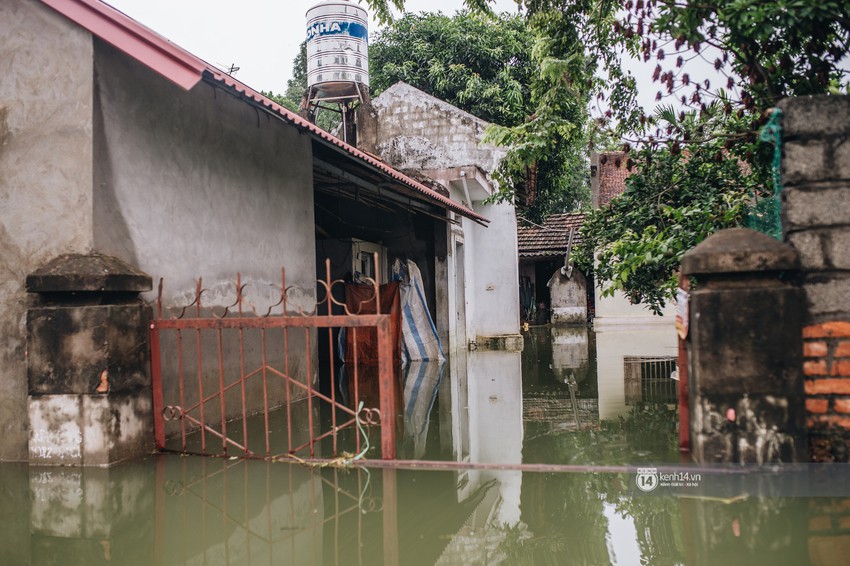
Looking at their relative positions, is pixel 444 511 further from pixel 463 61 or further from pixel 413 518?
pixel 463 61

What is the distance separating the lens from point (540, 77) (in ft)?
24.7

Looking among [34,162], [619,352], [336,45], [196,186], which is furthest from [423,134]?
[34,162]

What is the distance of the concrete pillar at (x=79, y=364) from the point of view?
Result: 199 inches

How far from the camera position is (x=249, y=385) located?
7637 millimetres

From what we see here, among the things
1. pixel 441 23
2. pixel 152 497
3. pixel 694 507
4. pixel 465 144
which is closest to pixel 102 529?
pixel 152 497

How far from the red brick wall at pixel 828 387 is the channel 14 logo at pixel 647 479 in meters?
0.91

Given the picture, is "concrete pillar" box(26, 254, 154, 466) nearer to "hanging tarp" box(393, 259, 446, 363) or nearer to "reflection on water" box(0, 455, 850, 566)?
"reflection on water" box(0, 455, 850, 566)

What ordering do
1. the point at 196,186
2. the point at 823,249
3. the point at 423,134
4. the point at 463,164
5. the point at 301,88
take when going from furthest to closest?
1. the point at 301,88
2. the point at 423,134
3. the point at 463,164
4. the point at 196,186
5. the point at 823,249

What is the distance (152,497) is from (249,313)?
3.31m

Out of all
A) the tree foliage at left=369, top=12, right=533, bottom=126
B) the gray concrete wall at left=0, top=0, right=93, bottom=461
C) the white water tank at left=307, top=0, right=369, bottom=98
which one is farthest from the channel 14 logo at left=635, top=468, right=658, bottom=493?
the tree foliage at left=369, top=12, right=533, bottom=126

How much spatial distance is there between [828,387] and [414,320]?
9.20 m

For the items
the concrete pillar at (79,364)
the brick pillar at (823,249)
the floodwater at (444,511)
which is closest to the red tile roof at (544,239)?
the floodwater at (444,511)

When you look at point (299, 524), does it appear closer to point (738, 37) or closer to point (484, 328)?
point (738, 37)

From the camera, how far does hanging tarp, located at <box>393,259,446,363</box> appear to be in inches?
507
